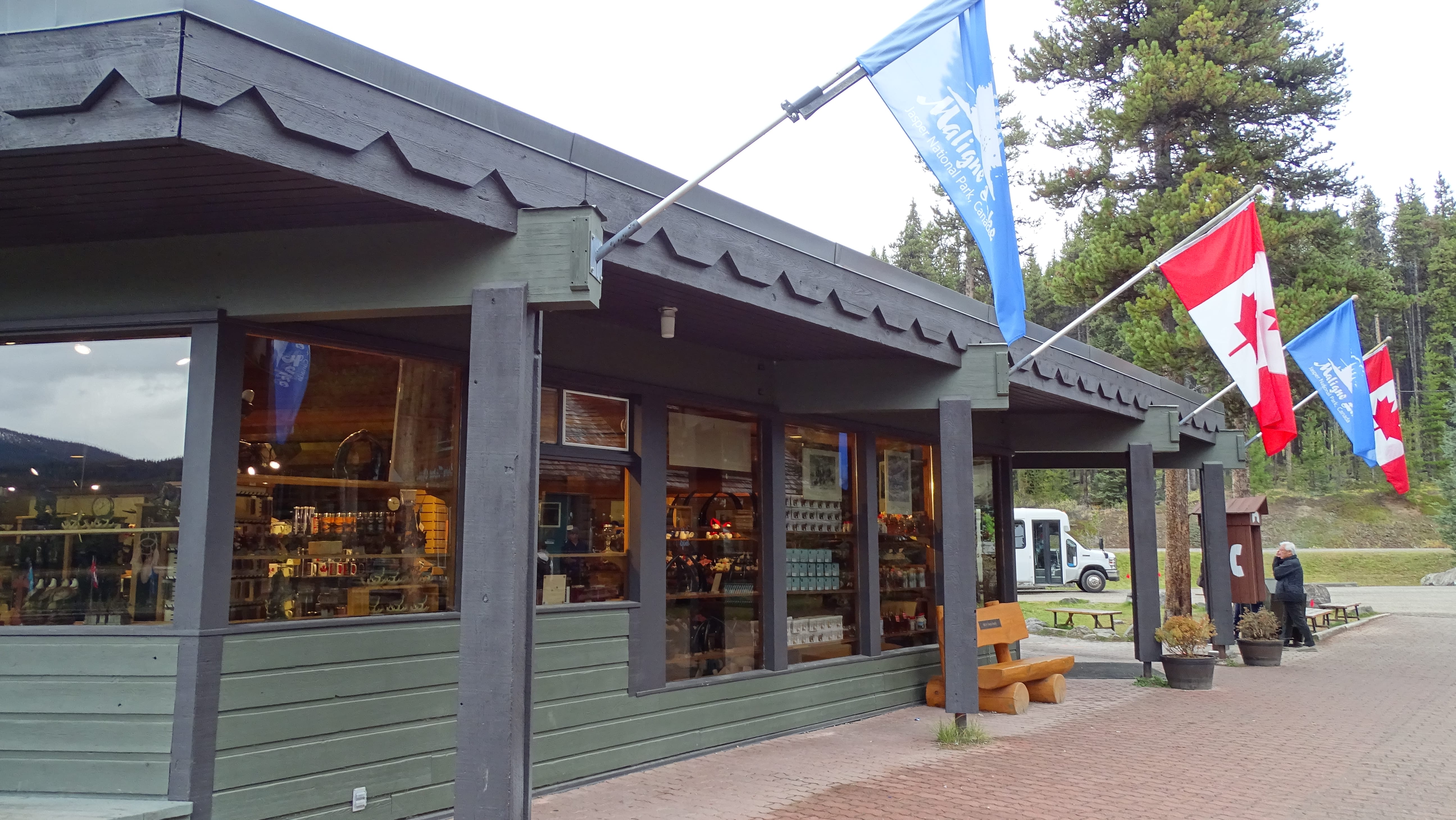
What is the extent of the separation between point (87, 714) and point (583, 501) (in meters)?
3.33

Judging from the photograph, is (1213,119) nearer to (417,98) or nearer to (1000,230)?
(1000,230)

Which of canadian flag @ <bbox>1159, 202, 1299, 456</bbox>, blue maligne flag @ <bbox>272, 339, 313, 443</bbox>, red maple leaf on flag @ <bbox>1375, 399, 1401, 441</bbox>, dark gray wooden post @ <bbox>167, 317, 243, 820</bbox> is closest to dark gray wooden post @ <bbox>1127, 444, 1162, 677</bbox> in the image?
canadian flag @ <bbox>1159, 202, 1299, 456</bbox>

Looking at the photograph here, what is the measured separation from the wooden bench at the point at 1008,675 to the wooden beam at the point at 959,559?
3.27ft

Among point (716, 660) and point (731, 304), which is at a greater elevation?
point (731, 304)

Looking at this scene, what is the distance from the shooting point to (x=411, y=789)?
5801mm

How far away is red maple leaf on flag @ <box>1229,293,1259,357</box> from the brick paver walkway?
11.5ft

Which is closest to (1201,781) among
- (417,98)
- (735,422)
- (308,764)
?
(735,422)

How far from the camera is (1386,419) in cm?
1594

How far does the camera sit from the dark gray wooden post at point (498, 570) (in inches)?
168

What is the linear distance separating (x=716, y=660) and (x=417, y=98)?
5.19 m

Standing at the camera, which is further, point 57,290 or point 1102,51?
point 1102,51

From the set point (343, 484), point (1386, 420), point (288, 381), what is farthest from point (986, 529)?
point (288, 381)

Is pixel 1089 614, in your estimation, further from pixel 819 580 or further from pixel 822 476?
pixel 822 476

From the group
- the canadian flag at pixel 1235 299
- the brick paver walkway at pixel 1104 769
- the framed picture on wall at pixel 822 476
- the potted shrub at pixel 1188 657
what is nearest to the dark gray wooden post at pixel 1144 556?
the potted shrub at pixel 1188 657
